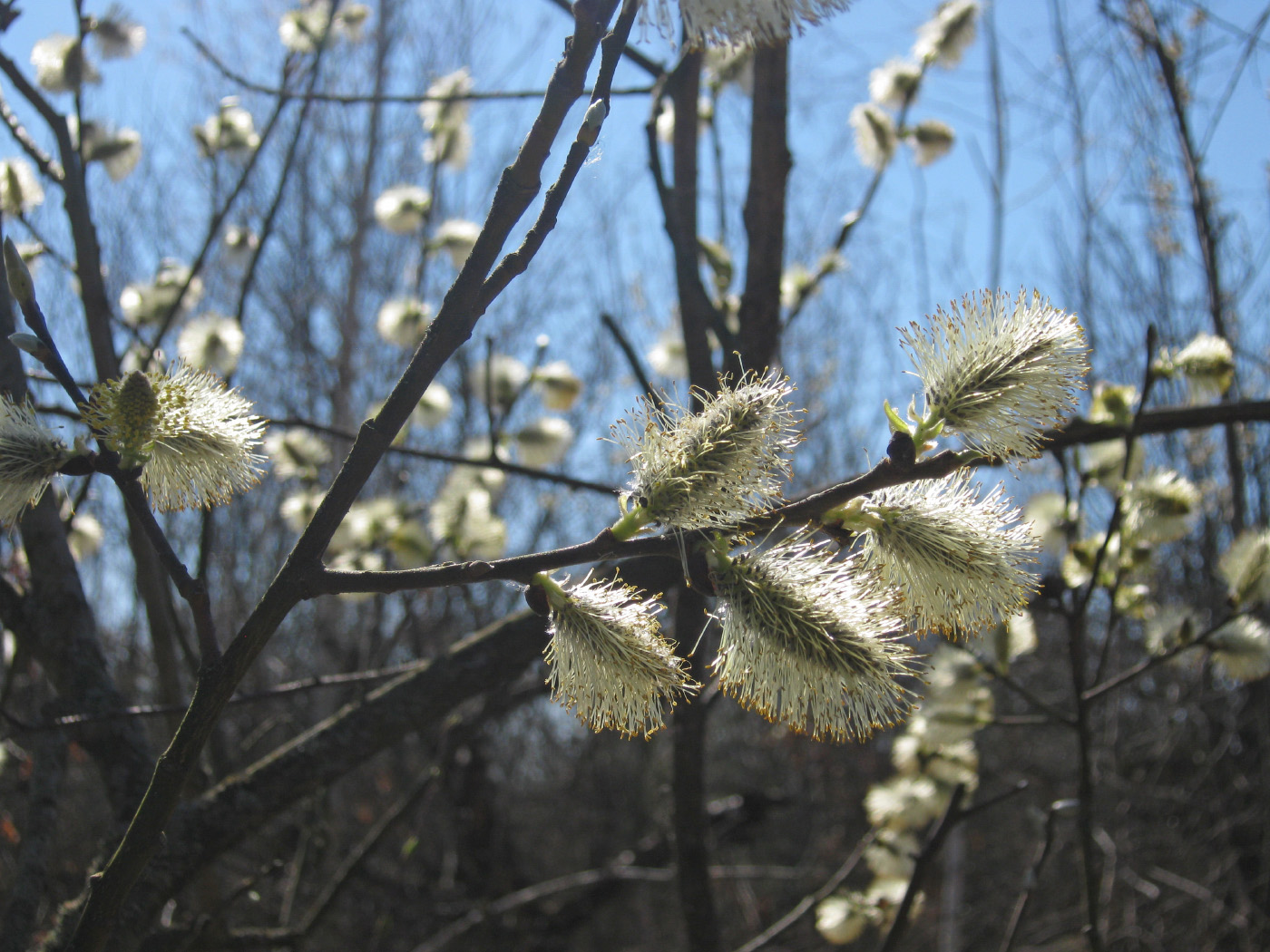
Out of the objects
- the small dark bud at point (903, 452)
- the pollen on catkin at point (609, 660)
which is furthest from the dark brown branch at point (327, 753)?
the small dark bud at point (903, 452)

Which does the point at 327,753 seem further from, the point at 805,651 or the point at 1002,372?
the point at 1002,372

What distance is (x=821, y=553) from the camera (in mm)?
1033

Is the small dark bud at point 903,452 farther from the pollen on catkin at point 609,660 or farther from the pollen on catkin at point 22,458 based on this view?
the pollen on catkin at point 22,458

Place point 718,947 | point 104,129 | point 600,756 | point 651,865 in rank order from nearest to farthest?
point 718,947 < point 104,129 < point 651,865 < point 600,756

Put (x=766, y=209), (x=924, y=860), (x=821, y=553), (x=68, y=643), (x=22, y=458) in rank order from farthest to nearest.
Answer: (x=766, y=209)
(x=924, y=860)
(x=68, y=643)
(x=821, y=553)
(x=22, y=458)

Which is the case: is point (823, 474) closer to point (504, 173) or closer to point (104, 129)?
point (104, 129)

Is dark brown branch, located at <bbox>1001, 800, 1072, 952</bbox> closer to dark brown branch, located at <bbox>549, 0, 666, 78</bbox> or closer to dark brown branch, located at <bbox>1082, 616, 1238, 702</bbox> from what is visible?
dark brown branch, located at <bbox>1082, 616, 1238, 702</bbox>

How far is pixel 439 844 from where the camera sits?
6.23 m

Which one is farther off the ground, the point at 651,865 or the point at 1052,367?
the point at 1052,367

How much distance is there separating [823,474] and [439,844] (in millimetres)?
5122

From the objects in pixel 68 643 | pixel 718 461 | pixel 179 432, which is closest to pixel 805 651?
pixel 718 461

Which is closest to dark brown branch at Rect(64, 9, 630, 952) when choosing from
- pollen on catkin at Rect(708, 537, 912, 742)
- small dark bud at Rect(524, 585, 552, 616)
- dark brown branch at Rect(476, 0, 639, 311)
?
dark brown branch at Rect(476, 0, 639, 311)

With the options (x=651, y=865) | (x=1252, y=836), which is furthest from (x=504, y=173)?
(x=1252, y=836)

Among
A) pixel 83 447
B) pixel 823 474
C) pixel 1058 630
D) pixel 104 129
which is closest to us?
pixel 83 447
